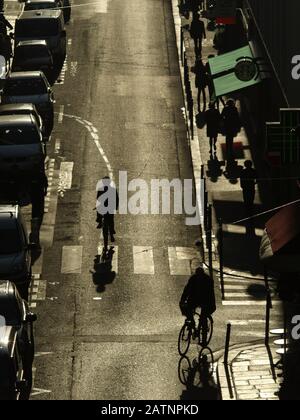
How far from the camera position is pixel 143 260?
40062 mm

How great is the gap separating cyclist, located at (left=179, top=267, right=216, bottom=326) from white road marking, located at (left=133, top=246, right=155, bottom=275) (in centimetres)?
630

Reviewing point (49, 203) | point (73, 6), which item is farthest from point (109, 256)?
point (73, 6)

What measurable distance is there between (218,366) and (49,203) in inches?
560

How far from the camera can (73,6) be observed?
74.9 meters

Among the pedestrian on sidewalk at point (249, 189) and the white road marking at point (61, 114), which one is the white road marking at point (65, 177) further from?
the pedestrian on sidewalk at point (249, 189)

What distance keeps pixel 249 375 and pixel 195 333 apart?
231cm

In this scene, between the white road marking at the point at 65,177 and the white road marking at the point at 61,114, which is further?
the white road marking at the point at 61,114

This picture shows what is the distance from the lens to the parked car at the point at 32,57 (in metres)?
59.5

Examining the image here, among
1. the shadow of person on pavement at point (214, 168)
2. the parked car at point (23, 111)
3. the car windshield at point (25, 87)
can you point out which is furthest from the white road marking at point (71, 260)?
the car windshield at point (25, 87)

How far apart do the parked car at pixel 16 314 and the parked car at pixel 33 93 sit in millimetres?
21848

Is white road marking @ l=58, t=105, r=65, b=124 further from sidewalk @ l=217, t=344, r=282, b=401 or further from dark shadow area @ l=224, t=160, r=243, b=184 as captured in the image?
sidewalk @ l=217, t=344, r=282, b=401

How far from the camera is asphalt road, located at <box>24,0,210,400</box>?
31766 mm

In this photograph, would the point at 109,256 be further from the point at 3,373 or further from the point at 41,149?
the point at 3,373

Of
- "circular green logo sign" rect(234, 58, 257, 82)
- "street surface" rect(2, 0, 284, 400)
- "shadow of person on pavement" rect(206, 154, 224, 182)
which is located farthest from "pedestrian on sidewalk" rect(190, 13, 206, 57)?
"circular green logo sign" rect(234, 58, 257, 82)
